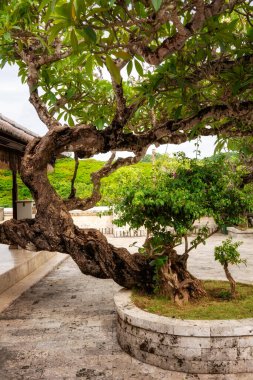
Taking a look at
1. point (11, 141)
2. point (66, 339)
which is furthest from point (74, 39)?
point (11, 141)

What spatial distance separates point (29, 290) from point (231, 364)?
429 centimetres

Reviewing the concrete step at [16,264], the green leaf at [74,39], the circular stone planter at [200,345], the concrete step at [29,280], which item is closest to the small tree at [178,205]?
the circular stone planter at [200,345]

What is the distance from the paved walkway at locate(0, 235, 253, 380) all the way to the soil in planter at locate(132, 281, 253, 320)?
54 cm

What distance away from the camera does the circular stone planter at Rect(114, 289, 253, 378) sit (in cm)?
365

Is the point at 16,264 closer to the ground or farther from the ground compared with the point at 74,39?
closer to the ground

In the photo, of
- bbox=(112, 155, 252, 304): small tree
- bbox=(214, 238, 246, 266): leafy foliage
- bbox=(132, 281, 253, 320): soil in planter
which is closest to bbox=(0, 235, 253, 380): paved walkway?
bbox=(132, 281, 253, 320): soil in planter

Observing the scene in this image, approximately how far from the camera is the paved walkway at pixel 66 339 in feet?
12.1

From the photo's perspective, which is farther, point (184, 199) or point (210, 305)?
point (210, 305)

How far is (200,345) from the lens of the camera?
12.1ft

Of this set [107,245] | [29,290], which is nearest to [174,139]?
[107,245]

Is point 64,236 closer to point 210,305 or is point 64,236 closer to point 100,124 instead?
point 100,124

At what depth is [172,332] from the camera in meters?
3.75

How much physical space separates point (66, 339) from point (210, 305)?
164 centimetres

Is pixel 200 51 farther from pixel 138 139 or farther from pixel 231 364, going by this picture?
pixel 231 364
